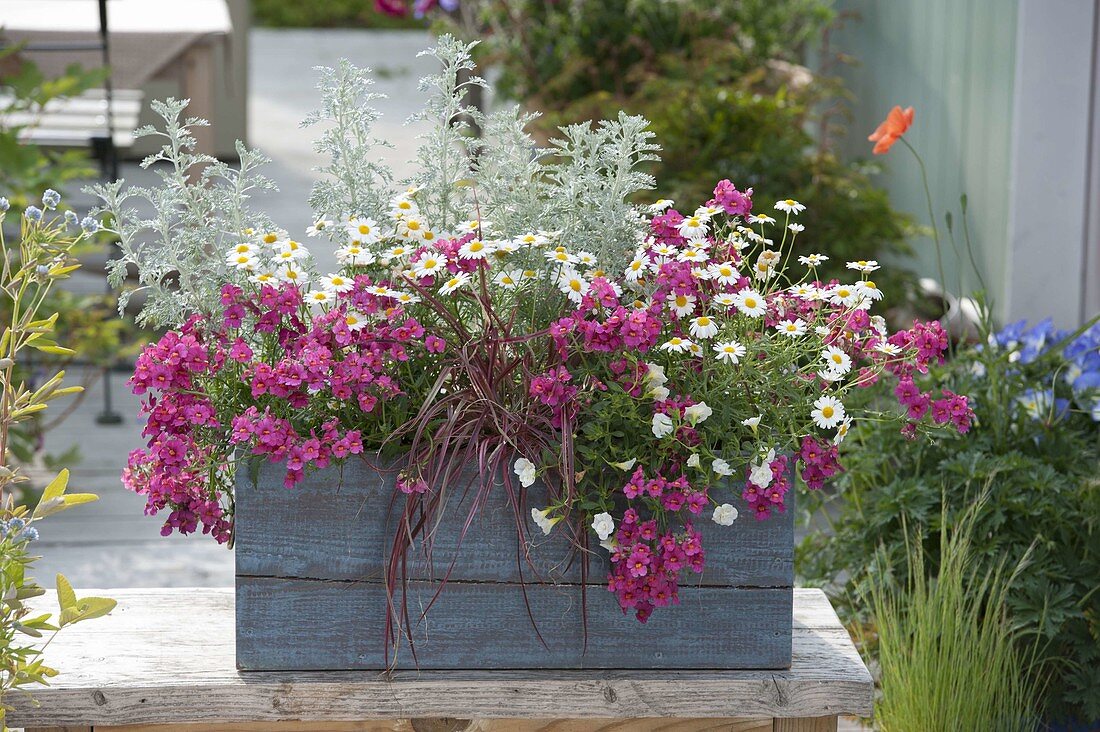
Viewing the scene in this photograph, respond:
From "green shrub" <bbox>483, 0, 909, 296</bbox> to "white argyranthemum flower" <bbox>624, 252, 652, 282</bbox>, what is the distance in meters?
1.44

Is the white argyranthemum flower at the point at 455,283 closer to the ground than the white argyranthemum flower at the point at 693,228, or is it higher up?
closer to the ground

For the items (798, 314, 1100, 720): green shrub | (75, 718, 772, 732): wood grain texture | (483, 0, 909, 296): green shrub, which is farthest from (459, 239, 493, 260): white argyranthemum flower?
(483, 0, 909, 296): green shrub

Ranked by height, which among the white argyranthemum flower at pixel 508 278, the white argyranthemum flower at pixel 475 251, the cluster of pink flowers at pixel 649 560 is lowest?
the cluster of pink flowers at pixel 649 560

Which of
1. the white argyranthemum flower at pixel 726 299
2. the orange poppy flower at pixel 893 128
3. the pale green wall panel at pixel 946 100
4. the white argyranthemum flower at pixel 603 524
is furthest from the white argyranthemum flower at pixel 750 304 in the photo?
the pale green wall panel at pixel 946 100

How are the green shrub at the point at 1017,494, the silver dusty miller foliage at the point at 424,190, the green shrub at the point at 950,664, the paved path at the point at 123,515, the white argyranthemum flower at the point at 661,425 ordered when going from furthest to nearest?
1. the paved path at the point at 123,515
2. the green shrub at the point at 1017,494
3. the green shrub at the point at 950,664
4. the silver dusty miller foliage at the point at 424,190
5. the white argyranthemum flower at the point at 661,425

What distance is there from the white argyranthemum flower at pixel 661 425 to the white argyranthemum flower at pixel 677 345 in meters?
0.06

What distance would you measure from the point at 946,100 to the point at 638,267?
8.59ft

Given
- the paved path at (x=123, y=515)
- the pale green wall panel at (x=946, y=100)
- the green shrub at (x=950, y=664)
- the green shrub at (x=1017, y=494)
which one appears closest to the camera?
the green shrub at (x=950, y=664)

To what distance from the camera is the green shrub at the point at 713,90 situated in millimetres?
3197

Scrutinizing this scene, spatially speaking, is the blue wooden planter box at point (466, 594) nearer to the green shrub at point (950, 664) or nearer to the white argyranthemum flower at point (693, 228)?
the white argyranthemum flower at point (693, 228)

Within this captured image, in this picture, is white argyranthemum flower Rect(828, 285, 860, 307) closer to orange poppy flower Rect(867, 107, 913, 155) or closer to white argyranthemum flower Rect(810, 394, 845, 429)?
white argyranthemum flower Rect(810, 394, 845, 429)

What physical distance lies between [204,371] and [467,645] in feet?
1.16

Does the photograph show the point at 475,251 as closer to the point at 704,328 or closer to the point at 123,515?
the point at 704,328

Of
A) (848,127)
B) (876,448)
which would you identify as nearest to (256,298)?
(876,448)
